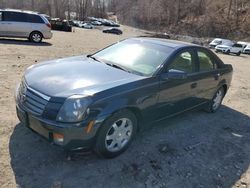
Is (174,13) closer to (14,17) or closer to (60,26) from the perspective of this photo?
(60,26)

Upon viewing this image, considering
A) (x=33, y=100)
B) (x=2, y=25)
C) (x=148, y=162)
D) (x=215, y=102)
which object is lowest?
(x=148, y=162)

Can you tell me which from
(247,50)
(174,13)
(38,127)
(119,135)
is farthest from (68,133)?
(174,13)

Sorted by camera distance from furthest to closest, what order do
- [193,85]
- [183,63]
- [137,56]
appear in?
[193,85], [183,63], [137,56]

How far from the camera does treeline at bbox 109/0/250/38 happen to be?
6003 cm

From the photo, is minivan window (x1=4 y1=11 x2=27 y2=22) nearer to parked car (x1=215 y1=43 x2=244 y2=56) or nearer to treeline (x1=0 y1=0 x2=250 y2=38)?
parked car (x1=215 y1=43 x2=244 y2=56)

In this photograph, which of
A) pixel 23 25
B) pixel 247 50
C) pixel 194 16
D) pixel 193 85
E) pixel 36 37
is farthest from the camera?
pixel 194 16

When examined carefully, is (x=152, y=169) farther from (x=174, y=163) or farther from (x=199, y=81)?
(x=199, y=81)

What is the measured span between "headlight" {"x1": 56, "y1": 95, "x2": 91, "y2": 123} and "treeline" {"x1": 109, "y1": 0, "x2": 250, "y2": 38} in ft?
187

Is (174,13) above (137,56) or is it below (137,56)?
below

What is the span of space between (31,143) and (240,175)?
2.96 m

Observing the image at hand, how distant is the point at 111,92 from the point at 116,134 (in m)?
0.63

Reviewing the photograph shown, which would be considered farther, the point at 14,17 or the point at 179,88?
the point at 14,17

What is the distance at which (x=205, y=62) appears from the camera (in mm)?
5648

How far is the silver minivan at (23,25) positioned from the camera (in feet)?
49.4
